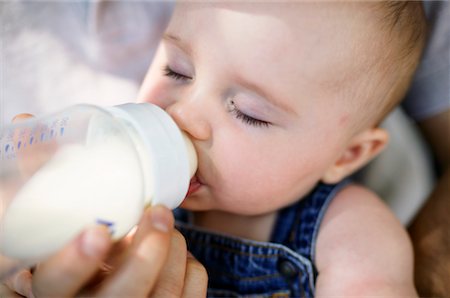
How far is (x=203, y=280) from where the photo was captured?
87cm

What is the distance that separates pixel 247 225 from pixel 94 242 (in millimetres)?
613

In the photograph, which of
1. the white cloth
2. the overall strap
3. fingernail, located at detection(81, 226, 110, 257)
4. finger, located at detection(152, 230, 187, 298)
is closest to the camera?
fingernail, located at detection(81, 226, 110, 257)

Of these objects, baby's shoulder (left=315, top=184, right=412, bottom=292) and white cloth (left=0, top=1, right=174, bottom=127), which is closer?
baby's shoulder (left=315, top=184, right=412, bottom=292)

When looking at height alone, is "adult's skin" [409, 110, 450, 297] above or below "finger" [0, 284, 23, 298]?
above

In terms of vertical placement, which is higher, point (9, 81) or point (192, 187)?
point (192, 187)

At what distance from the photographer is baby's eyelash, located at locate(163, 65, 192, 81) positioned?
0.97 meters

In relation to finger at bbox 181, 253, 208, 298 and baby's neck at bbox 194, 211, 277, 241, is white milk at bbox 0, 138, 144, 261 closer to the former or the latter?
finger at bbox 181, 253, 208, 298

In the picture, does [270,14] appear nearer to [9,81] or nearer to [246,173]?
[246,173]

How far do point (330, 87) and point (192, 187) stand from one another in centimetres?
31

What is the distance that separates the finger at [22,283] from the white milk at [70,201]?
14 cm

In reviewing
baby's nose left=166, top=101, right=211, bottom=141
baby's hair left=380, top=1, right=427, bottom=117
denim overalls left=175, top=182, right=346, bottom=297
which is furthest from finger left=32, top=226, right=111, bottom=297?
baby's hair left=380, top=1, right=427, bottom=117

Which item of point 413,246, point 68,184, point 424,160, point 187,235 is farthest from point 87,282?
point 424,160

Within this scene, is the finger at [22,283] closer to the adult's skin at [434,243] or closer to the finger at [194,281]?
the finger at [194,281]

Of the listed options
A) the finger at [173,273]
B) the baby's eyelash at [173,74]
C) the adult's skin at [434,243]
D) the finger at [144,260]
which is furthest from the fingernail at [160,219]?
the adult's skin at [434,243]
